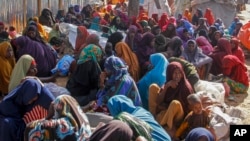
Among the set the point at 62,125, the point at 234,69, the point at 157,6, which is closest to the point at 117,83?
the point at 62,125

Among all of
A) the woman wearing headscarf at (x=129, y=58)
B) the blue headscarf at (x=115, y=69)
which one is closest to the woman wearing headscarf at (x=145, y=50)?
the woman wearing headscarf at (x=129, y=58)

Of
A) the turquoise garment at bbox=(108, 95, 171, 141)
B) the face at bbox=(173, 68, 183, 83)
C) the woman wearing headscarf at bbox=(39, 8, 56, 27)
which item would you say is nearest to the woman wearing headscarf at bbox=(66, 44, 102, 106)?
the face at bbox=(173, 68, 183, 83)

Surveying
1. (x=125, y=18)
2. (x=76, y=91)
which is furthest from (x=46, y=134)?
(x=125, y=18)

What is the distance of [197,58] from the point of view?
25.5ft

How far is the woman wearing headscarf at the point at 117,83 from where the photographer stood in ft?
17.1

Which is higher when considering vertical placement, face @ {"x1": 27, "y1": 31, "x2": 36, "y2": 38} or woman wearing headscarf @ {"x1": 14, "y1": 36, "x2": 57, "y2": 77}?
face @ {"x1": 27, "y1": 31, "x2": 36, "y2": 38}

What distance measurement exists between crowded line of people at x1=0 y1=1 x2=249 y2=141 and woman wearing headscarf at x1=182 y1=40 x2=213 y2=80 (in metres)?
0.02

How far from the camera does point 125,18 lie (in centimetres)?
1186

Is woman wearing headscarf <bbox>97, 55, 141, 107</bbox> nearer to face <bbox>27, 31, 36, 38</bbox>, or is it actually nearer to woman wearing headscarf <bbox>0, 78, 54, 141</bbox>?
woman wearing headscarf <bbox>0, 78, 54, 141</bbox>

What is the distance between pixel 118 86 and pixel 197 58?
2.87 meters

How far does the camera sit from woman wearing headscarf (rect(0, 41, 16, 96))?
22.4 ft

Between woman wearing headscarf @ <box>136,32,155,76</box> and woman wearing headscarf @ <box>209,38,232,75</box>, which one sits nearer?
woman wearing headscarf @ <box>136,32,155,76</box>

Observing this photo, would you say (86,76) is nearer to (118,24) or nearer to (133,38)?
(133,38)

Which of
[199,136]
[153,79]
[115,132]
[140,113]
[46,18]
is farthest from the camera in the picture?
[46,18]
